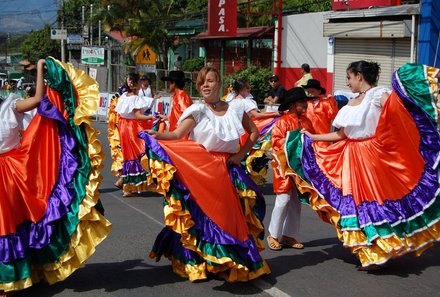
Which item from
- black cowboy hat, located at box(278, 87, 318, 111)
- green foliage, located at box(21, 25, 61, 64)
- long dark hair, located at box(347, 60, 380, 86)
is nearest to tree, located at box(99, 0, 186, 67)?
green foliage, located at box(21, 25, 61, 64)

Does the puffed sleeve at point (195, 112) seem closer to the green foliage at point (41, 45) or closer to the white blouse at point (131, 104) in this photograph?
the white blouse at point (131, 104)

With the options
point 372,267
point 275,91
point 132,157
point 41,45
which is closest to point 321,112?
point 372,267

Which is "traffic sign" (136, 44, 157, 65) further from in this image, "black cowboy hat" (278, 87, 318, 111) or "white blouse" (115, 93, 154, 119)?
"black cowboy hat" (278, 87, 318, 111)

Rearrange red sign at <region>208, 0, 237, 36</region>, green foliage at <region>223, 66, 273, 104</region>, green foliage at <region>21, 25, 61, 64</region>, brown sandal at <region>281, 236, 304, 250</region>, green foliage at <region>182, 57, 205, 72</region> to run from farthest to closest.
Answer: green foliage at <region>21, 25, 61, 64</region> < green foliage at <region>182, 57, 205, 72</region> < red sign at <region>208, 0, 237, 36</region> < green foliage at <region>223, 66, 273, 104</region> < brown sandal at <region>281, 236, 304, 250</region>

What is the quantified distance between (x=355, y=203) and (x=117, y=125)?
19.7 feet

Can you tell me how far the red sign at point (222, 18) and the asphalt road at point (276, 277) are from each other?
20.8m

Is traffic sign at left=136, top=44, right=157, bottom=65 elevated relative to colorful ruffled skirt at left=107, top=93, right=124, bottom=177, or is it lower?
elevated

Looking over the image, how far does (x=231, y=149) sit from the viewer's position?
5824 millimetres

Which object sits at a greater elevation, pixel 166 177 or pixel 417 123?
pixel 417 123

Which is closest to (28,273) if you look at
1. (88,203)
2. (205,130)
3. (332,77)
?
(88,203)

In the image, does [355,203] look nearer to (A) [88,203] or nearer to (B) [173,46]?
(A) [88,203]

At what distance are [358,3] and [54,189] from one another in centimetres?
1764

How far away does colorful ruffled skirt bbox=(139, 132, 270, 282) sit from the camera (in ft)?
18.0

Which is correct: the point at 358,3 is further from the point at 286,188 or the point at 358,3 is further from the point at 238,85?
the point at 286,188
